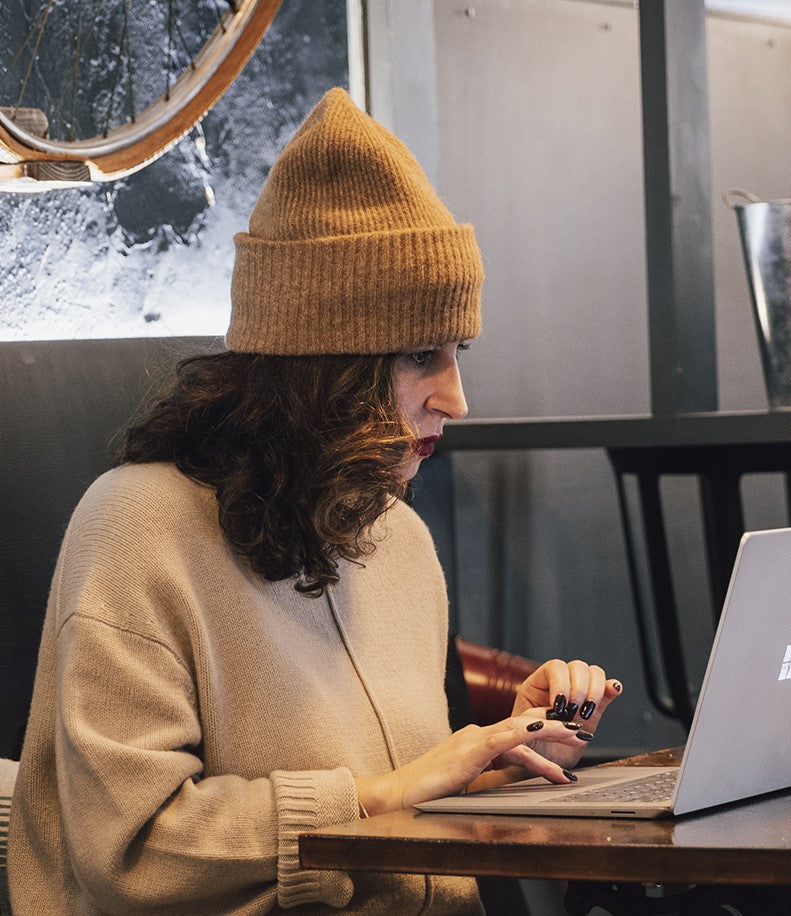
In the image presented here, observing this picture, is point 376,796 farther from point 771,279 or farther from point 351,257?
point 771,279

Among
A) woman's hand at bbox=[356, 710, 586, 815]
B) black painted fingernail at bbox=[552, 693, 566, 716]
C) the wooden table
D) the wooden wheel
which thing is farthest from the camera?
the wooden wheel

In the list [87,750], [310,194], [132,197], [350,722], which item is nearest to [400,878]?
[350,722]

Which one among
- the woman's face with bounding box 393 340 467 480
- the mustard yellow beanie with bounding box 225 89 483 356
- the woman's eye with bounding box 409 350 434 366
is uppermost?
the mustard yellow beanie with bounding box 225 89 483 356

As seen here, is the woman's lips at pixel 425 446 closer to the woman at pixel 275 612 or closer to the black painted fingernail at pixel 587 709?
the woman at pixel 275 612

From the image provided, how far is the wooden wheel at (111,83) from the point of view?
161cm

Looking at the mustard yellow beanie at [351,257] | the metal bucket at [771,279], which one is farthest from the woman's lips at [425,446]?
the metal bucket at [771,279]

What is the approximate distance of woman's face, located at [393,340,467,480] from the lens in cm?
157

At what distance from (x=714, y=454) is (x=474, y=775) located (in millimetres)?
1437

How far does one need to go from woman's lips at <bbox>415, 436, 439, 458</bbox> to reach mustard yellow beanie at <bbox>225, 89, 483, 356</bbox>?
0.11 metres

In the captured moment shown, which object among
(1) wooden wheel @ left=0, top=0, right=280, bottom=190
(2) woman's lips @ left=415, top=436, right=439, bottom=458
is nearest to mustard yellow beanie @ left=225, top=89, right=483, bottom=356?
(2) woman's lips @ left=415, top=436, right=439, bottom=458

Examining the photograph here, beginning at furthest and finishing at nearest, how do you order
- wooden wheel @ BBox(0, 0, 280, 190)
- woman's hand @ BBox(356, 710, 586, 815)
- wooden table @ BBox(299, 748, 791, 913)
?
1. wooden wheel @ BBox(0, 0, 280, 190)
2. woman's hand @ BBox(356, 710, 586, 815)
3. wooden table @ BBox(299, 748, 791, 913)

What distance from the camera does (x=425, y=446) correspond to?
5.23 ft

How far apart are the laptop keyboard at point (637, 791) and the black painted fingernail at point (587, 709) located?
0.12 metres

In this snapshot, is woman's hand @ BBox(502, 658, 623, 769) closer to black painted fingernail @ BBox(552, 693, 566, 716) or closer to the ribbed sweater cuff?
black painted fingernail @ BBox(552, 693, 566, 716)
